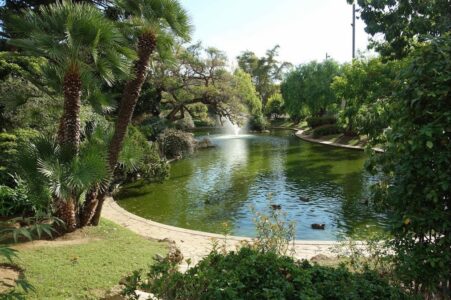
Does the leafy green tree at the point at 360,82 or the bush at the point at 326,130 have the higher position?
the leafy green tree at the point at 360,82

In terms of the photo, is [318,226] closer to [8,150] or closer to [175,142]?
[8,150]

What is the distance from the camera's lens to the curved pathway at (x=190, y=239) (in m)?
9.22

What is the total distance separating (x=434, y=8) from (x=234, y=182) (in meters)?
11.4

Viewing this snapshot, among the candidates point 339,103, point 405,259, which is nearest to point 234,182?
point 405,259

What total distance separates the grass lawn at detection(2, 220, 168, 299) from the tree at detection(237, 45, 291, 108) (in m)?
64.6

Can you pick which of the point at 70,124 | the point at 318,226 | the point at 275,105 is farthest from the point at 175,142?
the point at 275,105

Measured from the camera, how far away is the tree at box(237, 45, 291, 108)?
72125 mm

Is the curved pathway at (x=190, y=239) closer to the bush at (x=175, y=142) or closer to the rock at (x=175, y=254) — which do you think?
the rock at (x=175, y=254)

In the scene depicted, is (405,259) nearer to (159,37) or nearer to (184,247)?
(184,247)

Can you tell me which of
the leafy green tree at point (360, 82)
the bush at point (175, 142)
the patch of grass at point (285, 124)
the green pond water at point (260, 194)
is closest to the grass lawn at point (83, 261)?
the green pond water at point (260, 194)

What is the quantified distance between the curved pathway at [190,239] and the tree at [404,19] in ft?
20.6

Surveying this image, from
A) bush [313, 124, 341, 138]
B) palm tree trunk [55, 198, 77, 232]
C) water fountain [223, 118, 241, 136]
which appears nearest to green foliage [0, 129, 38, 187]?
palm tree trunk [55, 198, 77, 232]

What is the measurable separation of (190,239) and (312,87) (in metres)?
37.1

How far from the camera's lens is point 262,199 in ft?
52.4
